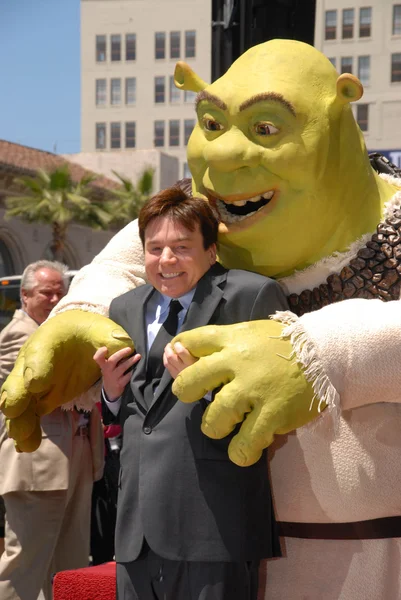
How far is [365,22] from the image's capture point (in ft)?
152

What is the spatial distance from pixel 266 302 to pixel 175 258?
27 cm

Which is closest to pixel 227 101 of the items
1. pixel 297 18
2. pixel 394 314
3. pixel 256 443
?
pixel 394 314

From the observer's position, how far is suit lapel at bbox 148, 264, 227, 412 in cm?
249

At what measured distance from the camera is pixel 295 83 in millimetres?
2586

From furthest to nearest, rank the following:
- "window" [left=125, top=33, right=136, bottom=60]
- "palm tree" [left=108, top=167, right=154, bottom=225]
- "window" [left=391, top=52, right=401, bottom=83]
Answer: "window" [left=125, top=33, right=136, bottom=60] < "window" [left=391, top=52, right=401, bottom=83] < "palm tree" [left=108, top=167, right=154, bottom=225]

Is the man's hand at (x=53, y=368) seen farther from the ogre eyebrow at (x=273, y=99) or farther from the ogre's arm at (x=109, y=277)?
the ogre eyebrow at (x=273, y=99)

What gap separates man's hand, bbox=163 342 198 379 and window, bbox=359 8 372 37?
4608 cm

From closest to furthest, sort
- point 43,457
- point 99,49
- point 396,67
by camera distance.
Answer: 1. point 43,457
2. point 396,67
3. point 99,49

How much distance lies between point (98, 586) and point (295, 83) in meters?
1.72

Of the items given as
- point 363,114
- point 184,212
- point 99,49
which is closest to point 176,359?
point 184,212

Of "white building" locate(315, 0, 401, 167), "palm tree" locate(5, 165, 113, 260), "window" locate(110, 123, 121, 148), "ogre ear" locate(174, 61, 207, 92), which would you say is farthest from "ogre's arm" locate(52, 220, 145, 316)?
"window" locate(110, 123, 121, 148)

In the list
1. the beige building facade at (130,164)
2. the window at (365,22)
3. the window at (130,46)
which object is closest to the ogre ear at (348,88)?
the beige building facade at (130,164)

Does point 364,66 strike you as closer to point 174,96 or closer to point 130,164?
point 174,96

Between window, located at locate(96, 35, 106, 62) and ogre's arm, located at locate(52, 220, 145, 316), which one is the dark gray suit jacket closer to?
ogre's arm, located at locate(52, 220, 145, 316)
